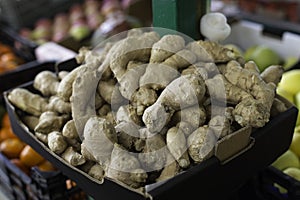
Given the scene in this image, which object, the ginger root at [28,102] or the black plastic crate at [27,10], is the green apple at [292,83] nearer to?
the ginger root at [28,102]

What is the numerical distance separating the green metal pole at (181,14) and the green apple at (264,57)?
61 cm

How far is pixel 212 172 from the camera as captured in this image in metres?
0.63

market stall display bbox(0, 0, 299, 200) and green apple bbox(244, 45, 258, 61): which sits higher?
market stall display bbox(0, 0, 299, 200)

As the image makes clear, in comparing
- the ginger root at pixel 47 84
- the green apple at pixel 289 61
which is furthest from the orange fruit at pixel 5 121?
the green apple at pixel 289 61

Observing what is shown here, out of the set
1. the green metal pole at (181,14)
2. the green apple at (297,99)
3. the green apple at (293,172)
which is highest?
the green metal pole at (181,14)

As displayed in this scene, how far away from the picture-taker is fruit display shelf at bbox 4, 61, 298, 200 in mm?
588

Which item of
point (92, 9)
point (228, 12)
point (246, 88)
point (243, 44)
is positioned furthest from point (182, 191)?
point (92, 9)

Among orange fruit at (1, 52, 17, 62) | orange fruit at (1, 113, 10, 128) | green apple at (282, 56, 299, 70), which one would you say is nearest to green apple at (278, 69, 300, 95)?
green apple at (282, 56, 299, 70)

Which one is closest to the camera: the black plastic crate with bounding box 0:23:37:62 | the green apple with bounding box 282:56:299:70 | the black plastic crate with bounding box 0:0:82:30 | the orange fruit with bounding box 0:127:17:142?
the orange fruit with bounding box 0:127:17:142

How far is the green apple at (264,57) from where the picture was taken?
1390 millimetres

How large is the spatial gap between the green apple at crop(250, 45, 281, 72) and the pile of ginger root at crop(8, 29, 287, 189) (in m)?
0.59

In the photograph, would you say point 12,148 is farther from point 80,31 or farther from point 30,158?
point 80,31

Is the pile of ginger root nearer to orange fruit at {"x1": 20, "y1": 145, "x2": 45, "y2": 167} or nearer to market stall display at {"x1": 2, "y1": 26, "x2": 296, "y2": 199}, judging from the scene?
market stall display at {"x1": 2, "y1": 26, "x2": 296, "y2": 199}

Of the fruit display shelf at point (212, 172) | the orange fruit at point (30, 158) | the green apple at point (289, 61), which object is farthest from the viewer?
the green apple at point (289, 61)
